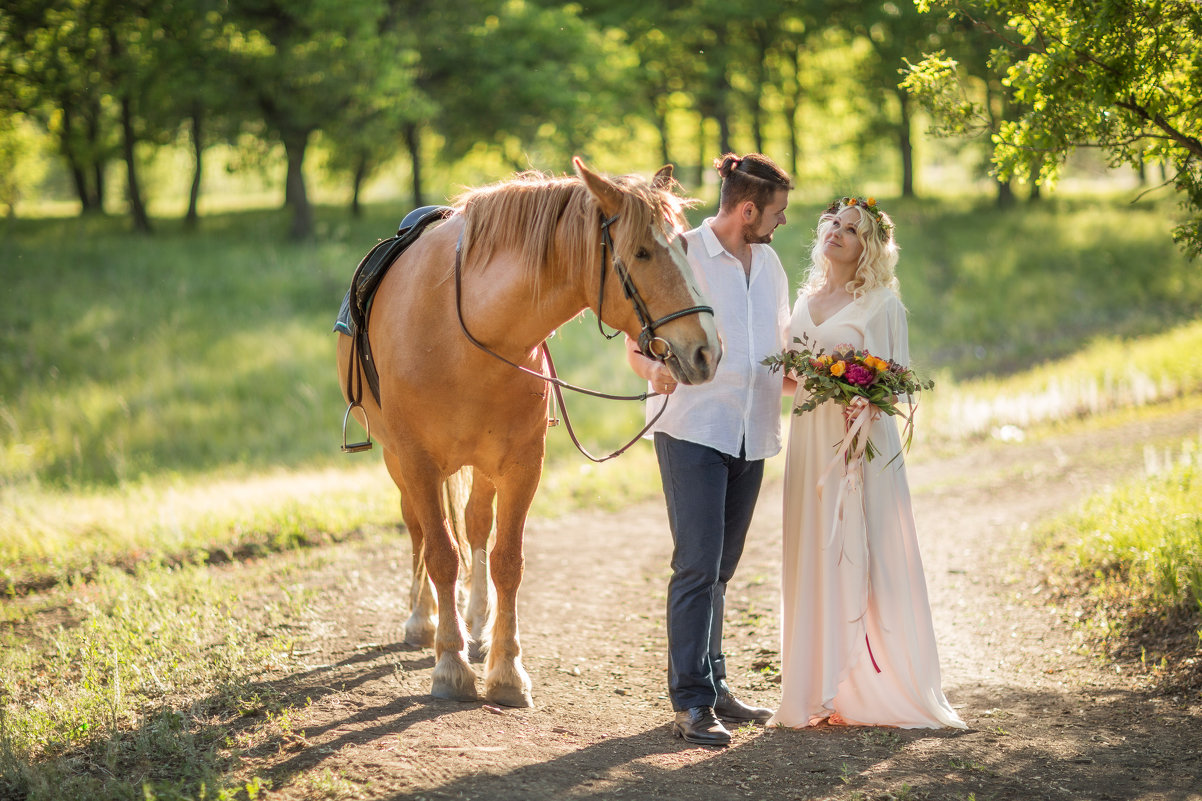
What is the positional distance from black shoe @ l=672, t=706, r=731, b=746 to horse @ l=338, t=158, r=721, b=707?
0.85 m

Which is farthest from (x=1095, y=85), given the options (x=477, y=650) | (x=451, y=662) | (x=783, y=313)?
(x=477, y=650)

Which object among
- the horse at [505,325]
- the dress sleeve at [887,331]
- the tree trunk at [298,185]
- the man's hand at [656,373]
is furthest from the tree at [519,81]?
the man's hand at [656,373]

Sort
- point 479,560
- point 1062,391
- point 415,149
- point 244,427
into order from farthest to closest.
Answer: point 415,149 < point 1062,391 < point 244,427 < point 479,560

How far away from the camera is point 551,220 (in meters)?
3.88

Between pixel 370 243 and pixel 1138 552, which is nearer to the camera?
pixel 1138 552

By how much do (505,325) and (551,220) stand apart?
1.64ft

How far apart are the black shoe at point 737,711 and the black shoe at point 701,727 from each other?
0.83 ft

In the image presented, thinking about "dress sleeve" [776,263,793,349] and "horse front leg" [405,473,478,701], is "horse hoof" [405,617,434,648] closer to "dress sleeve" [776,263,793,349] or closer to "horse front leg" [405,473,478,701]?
"horse front leg" [405,473,478,701]

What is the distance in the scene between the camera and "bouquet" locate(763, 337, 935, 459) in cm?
395

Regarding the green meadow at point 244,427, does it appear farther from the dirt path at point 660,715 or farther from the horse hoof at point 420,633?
the horse hoof at point 420,633

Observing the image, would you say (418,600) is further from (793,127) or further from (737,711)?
(793,127)

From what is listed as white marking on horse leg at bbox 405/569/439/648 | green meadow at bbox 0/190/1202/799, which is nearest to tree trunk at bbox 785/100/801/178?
green meadow at bbox 0/190/1202/799

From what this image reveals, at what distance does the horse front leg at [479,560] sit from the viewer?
5.05m

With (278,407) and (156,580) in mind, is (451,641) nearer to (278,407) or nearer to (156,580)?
(156,580)
